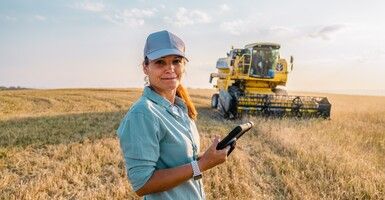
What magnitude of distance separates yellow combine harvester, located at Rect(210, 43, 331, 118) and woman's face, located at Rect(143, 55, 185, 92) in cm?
1515

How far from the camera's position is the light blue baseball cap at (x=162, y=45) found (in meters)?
2.47

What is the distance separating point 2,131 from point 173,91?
34.9ft

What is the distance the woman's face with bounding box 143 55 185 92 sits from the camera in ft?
8.39


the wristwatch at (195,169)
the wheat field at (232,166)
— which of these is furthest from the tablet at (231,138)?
the wheat field at (232,166)

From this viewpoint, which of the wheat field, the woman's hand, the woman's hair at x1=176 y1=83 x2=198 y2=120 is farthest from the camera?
the wheat field

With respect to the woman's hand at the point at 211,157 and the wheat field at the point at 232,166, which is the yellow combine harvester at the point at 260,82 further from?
the woman's hand at the point at 211,157

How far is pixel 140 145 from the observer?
2.26m

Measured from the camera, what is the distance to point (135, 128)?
2.28 meters

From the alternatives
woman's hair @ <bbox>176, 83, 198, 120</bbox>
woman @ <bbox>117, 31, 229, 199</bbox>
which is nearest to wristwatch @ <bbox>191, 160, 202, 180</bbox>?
woman @ <bbox>117, 31, 229, 199</bbox>

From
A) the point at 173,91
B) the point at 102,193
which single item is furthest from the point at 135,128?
the point at 102,193

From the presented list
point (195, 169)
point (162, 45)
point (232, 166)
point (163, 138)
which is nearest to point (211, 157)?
point (195, 169)

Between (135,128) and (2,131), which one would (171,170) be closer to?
(135,128)

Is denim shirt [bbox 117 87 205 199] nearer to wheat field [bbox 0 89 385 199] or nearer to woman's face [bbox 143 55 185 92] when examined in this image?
woman's face [bbox 143 55 185 92]

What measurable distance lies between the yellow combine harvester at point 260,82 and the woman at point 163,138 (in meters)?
15.2
